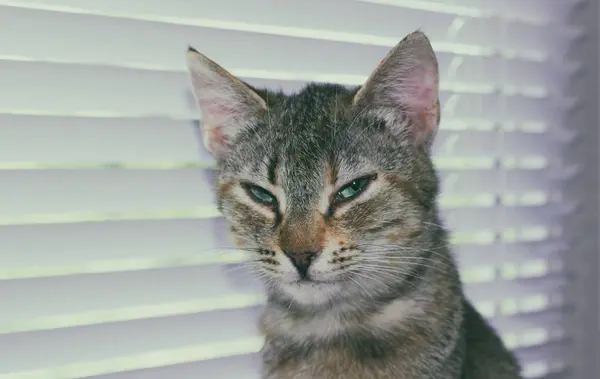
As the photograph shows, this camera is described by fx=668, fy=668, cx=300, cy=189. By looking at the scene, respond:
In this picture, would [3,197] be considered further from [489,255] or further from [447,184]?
[489,255]

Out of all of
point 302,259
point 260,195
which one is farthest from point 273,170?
point 302,259

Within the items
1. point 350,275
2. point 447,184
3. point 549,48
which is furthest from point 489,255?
point 350,275

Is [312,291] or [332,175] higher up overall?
[332,175]

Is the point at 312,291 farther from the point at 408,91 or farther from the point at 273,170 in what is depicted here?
the point at 408,91

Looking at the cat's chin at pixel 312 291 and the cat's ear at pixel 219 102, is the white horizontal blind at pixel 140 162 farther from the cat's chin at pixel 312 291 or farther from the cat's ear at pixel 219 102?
the cat's chin at pixel 312 291

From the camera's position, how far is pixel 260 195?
95cm

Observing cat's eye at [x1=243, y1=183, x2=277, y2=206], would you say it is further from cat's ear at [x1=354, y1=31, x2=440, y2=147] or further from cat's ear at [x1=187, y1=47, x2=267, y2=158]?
cat's ear at [x1=354, y1=31, x2=440, y2=147]

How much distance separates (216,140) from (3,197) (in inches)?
12.1

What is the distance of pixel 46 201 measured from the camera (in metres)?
0.95

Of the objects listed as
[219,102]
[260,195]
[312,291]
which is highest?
[219,102]

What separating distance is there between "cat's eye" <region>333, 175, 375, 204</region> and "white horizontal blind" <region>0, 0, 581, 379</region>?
24 centimetres

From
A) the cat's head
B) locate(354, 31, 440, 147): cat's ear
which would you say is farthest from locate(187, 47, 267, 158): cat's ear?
locate(354, 31, 440, 147): cat's ear

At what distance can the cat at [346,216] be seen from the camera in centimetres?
89

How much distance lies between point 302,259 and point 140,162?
33 centimetres
